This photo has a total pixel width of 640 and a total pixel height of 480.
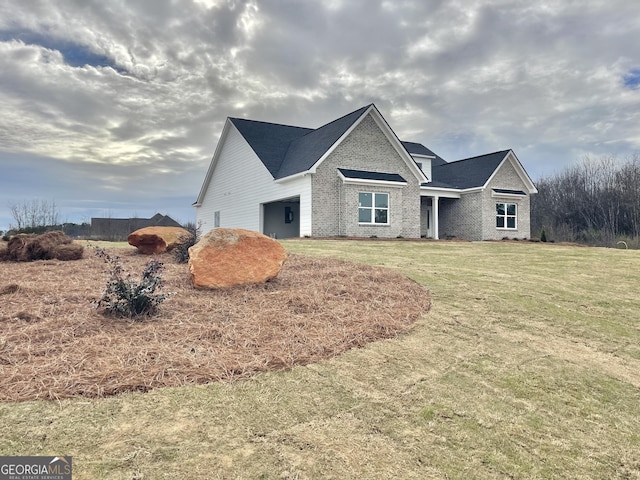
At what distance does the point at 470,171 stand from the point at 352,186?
11.9 m

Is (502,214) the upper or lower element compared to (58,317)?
upper

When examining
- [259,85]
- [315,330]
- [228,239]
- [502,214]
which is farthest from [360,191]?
[315,330]

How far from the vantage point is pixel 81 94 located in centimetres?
1359

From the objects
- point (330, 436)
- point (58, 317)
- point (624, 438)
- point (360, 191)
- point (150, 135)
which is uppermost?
point (150, 135)

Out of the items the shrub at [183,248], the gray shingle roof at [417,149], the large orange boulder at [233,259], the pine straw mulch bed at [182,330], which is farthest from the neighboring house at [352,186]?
the pine straw mulch bed at [182,330]

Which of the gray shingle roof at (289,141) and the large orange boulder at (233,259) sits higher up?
the gray shingle roof at (289,141)

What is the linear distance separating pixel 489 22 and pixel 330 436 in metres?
15.4

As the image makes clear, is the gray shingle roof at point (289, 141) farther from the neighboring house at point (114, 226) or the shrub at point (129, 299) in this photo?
the shrub at point (129, 299)

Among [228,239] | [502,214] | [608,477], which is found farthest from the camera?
[502,214]

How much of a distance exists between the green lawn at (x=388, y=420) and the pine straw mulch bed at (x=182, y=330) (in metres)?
0.24

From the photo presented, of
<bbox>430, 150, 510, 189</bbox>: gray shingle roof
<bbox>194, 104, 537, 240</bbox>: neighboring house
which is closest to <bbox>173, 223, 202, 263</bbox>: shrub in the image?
<bbox>194, 104, 537, 240</bbox>: neighboring house

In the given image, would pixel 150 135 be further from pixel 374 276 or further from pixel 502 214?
pixel 502 214

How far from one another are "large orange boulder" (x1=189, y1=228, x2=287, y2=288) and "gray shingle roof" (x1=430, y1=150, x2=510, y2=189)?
2032cm

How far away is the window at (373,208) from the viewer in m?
20.3
